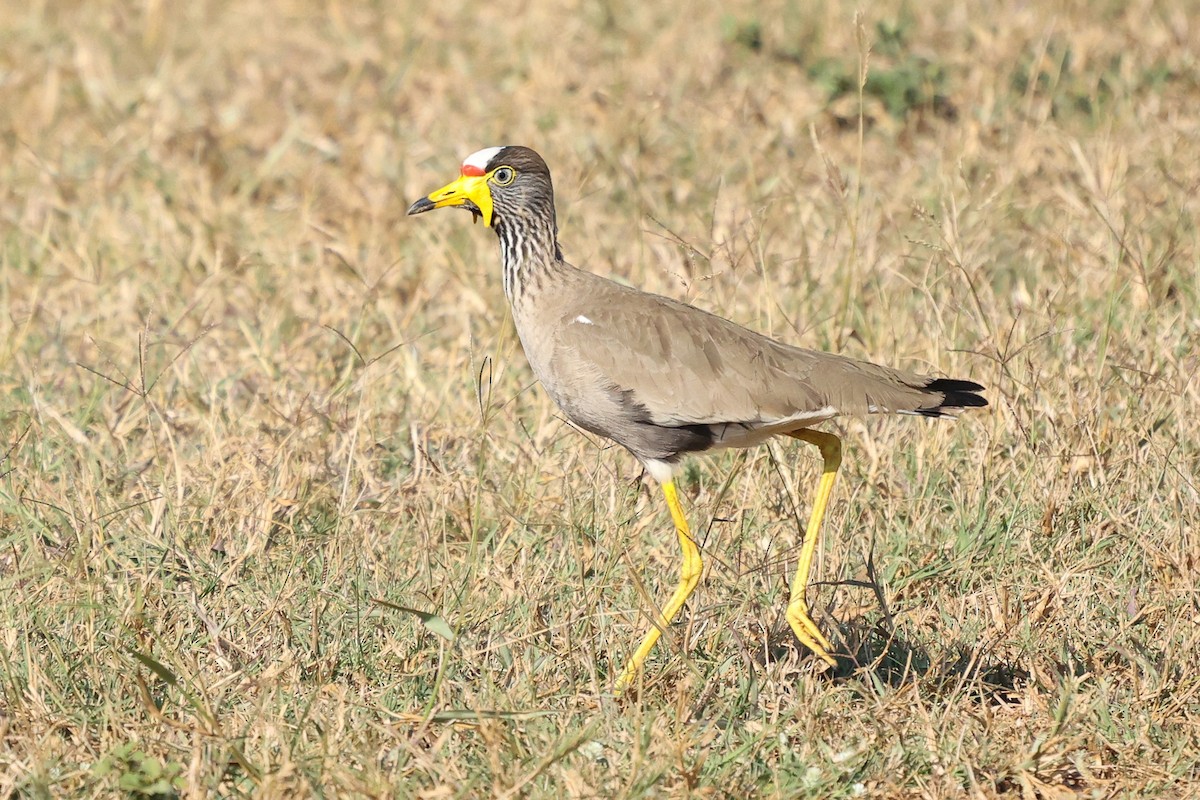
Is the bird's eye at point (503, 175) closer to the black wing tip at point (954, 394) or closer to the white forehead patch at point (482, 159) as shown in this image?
the white forehead patch at point (482, 159)

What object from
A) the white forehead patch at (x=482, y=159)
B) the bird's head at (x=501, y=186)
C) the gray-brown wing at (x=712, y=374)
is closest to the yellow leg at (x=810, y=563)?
the gray-brown wing at (x=712, y=374)

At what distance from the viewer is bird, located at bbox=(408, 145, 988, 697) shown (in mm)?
4332

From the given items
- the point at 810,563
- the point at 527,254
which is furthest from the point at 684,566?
the point at 527,254

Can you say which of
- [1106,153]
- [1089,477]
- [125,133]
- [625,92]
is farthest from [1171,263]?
[125,133]

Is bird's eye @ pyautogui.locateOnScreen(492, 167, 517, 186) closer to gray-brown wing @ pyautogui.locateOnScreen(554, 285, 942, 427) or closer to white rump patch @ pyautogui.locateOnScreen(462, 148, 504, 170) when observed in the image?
white rump patch @ pyautogui.locateOnScreen(462, 148, 504, 170)

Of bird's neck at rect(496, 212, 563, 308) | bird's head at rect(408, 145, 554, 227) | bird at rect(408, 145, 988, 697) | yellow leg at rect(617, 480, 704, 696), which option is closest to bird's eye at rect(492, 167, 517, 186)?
bird's head at rect(408, 145, 554, 227)

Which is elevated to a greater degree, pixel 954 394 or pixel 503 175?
pixel 503 175

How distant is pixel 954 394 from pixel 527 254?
4.38ft

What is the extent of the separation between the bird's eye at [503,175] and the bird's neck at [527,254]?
123 millimetres

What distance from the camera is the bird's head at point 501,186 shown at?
4.82 metres

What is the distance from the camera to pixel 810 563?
14.6 ft

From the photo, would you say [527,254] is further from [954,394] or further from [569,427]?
[954,394]

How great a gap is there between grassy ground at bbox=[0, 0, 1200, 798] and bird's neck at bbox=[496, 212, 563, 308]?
405 mm

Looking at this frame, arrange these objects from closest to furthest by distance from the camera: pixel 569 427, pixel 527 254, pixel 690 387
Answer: pixel 690 387 < pixel 527 254 < pixel 569 427
